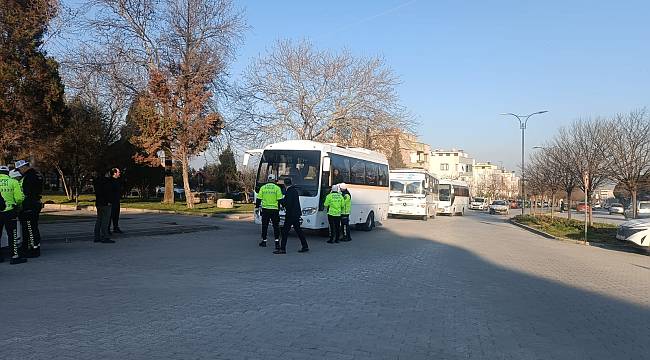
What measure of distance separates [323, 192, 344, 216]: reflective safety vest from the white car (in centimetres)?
964

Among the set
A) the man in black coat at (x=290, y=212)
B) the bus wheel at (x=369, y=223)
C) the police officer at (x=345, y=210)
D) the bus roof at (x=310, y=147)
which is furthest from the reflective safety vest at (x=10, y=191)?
the bus wheel at (x=369, y=223)

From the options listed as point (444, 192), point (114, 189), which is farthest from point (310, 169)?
point (444, 192)

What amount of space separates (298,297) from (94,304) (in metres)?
2.90

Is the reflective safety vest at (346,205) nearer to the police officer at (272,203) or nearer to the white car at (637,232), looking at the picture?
the police officer at (272,203)

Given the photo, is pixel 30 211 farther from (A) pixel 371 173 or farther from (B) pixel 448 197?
(B) pixel 448 197

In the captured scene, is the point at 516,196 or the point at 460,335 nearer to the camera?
the point at 460,335

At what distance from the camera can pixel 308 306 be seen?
25.4 feet

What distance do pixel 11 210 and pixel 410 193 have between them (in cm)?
2523

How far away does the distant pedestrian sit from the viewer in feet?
46.2

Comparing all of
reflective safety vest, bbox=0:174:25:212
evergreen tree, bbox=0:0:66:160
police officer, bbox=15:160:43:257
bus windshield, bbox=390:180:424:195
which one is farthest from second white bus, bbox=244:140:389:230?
bus windshield, bbox=390:180:424:195

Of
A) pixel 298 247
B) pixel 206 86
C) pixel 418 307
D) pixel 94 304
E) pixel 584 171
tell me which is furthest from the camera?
pixel 206 86

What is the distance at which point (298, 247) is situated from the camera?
50.9 ft

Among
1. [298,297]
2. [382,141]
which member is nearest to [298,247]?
[298,297]

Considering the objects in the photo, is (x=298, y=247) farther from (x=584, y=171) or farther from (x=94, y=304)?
(x=584, y=171)
